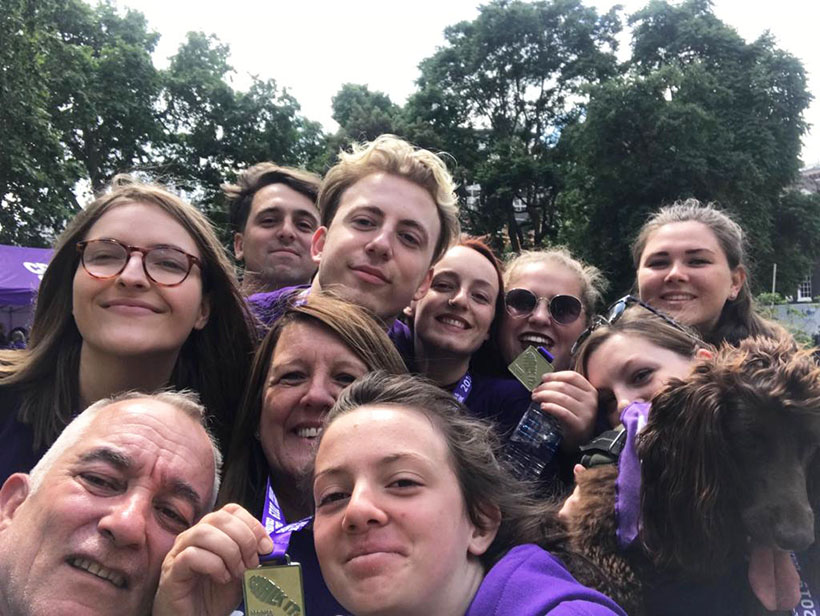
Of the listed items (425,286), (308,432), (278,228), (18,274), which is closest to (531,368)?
(425,286)

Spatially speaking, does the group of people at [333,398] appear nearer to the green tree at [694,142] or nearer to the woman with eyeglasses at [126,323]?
the woman with eyeglasses at [126,323]

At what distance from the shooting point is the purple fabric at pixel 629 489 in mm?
1759

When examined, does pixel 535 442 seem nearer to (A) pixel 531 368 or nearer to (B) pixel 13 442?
(A) pixel 531 368

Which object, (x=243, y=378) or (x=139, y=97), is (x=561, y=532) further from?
(x=139, y=97)

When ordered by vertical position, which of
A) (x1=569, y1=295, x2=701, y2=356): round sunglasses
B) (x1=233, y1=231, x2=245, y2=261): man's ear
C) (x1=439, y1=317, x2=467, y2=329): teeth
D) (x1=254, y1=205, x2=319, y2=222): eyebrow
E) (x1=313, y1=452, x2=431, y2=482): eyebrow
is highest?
(x1=254, y1=205, x2=319, y2=222): eyebrow

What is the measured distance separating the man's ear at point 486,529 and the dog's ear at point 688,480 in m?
0.45

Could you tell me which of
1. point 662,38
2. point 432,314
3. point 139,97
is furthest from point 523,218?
point 432,314

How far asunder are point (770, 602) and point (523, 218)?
28238 mm

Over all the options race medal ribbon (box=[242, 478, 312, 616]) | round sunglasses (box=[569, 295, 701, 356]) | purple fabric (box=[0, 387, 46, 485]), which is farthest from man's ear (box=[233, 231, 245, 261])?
race medal ribbon (box=[242, 478, 312, 616])

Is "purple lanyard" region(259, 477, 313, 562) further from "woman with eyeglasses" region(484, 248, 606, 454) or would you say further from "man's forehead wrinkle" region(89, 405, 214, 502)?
"woman with eyeglasses" region(484, 248, 606, 454)

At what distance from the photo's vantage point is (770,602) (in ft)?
5.25

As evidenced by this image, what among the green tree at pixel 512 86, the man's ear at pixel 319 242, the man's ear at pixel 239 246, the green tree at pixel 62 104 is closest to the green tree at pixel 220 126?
the green tree at pixel 62 104

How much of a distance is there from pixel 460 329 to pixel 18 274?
15.0 metres

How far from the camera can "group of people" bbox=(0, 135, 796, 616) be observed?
1.73 metres
